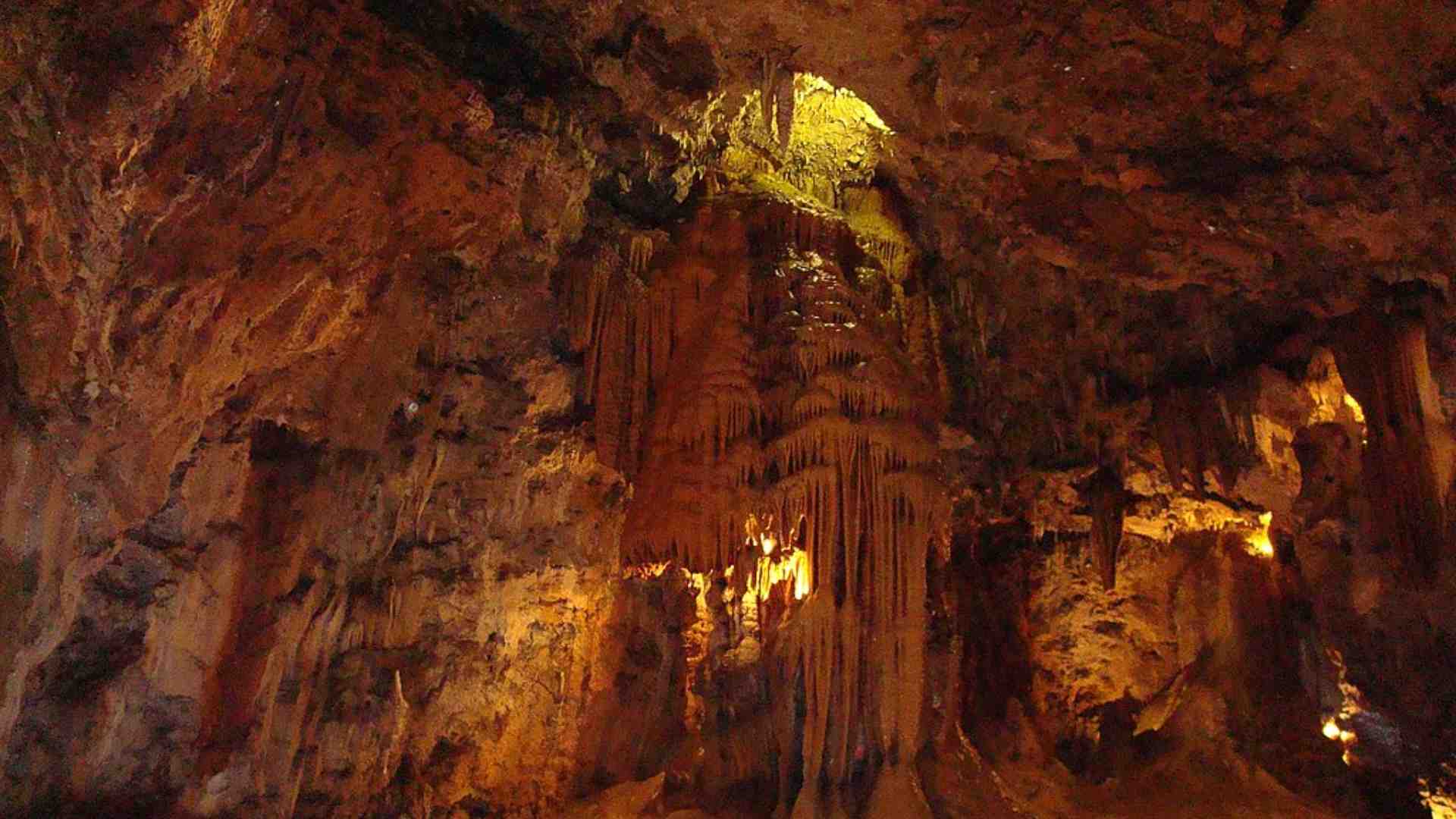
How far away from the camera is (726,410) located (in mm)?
7359

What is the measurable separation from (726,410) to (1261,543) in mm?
6424

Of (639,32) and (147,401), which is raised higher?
(639,32)

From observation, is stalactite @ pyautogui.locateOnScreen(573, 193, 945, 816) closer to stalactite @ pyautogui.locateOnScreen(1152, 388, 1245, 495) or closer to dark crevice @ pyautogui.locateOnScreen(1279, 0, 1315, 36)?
stalactite @ pyautogui.locateOnScreen(1152, 388, 1245, 495)

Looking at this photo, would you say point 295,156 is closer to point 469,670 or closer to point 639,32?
point 639,32

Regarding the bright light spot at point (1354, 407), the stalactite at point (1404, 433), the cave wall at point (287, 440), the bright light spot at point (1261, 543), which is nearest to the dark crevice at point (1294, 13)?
the stalactite at point (1404, 433)

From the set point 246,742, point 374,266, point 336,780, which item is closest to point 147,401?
point 374,266

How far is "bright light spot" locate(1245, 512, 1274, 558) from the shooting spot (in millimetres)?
9560

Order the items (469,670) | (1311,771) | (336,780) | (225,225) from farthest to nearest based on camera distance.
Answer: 1. (1311,771)
2. (469,670)
3. (336,780)
4. (225,225)

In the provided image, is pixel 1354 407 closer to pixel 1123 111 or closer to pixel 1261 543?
pixel 1261 543

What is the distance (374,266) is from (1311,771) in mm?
9597

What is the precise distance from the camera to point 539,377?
788 cm

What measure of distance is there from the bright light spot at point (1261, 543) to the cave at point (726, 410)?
43mm

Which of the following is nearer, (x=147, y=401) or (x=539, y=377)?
(x=147, y=401)

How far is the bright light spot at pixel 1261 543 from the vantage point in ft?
31.4
